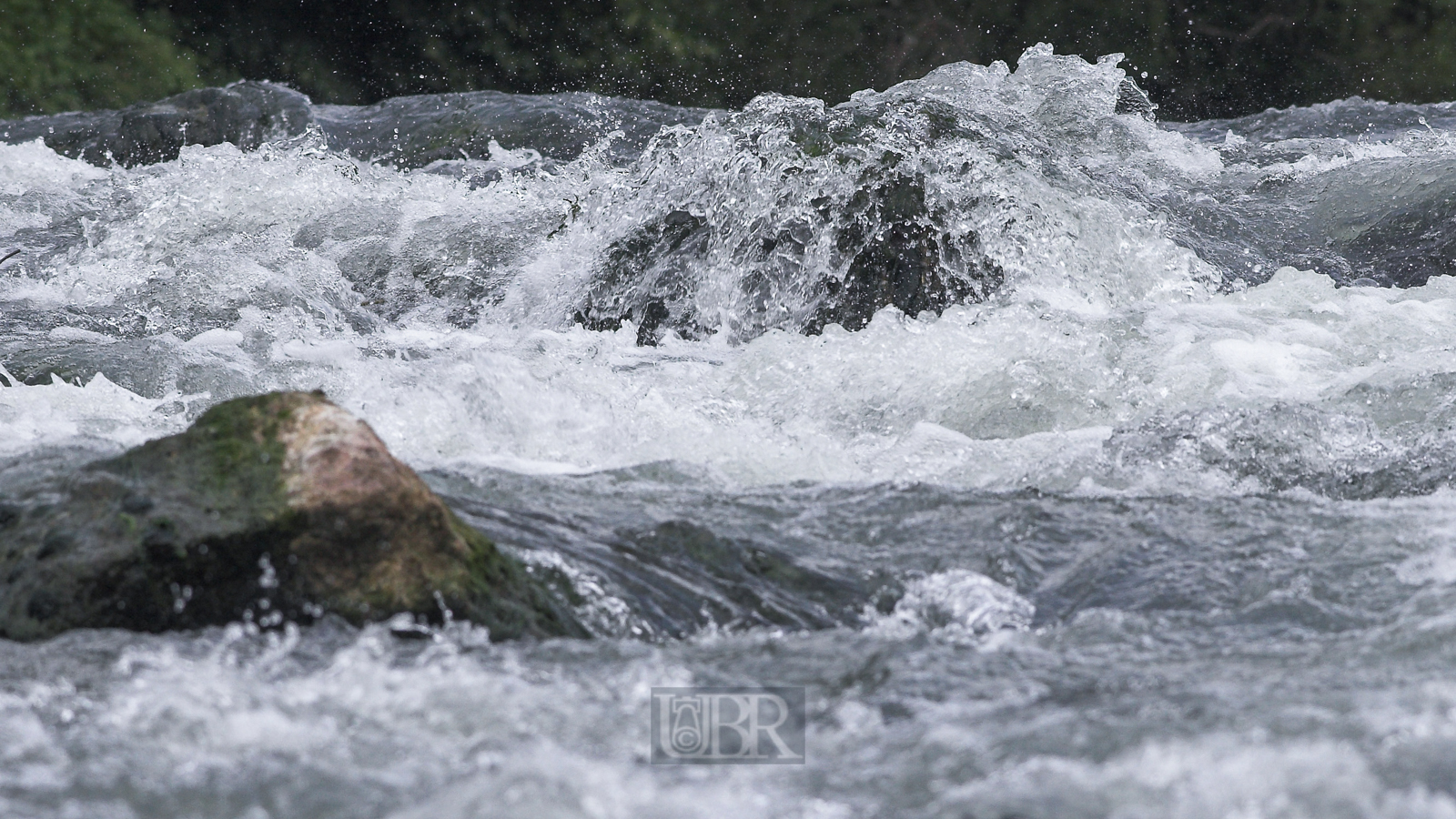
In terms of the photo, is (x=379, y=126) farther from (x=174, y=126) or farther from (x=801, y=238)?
(x=801, y=238)

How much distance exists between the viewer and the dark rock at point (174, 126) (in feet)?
24.1

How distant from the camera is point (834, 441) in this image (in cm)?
306

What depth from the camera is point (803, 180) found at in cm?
432

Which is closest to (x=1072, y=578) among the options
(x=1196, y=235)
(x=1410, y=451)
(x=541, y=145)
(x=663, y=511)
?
(x=663, y=511)

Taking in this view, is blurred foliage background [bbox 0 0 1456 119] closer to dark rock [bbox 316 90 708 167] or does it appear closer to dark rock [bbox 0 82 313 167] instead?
dark rock [bbox 316 90 708 167]

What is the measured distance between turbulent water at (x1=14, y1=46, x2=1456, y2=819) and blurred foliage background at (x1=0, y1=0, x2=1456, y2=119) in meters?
7.42

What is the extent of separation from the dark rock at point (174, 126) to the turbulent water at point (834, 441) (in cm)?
69

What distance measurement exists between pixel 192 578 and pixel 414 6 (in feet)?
43.0

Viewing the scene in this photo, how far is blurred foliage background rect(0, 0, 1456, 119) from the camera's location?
1359 cm

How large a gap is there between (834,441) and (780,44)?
11799 millimetres

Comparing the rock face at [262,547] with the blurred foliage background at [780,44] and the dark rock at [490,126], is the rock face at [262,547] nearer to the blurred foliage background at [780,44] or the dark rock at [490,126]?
the dark rock at [490,126]

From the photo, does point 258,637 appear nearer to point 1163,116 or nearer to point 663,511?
point 663,511

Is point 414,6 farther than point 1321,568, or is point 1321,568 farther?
point 414,6

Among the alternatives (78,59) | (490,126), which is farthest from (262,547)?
(78,59)
